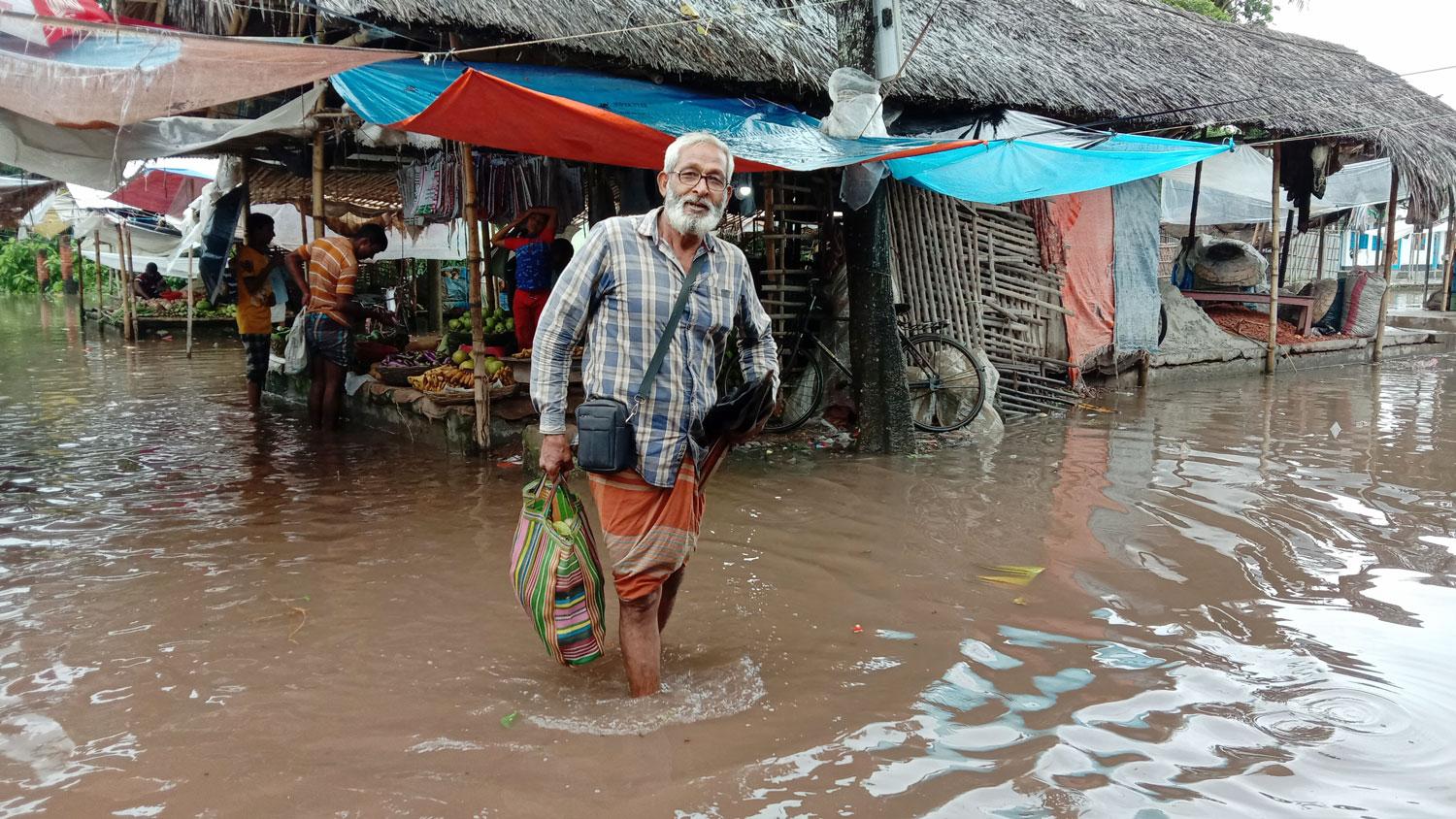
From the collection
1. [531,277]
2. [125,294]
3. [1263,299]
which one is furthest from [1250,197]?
[125,294]

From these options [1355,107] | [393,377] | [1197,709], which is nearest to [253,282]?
[393,377]

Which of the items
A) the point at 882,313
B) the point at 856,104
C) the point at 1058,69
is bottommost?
the point at 882,313

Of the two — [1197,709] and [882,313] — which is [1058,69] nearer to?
[882,313]

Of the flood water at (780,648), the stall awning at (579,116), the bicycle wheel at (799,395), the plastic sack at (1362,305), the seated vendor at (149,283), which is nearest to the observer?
the flood water at (780,648)

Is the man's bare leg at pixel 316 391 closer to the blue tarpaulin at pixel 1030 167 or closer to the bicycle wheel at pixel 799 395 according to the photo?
the bicycle wheel at pixel 799 395

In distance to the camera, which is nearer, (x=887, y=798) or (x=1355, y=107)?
(x=887, y=798)

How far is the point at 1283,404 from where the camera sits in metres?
9.23

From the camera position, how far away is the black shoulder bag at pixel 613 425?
2803mm

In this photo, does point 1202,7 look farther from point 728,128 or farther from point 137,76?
point 137,76

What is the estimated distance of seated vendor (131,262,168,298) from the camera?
18578 mm

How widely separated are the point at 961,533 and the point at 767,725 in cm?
231

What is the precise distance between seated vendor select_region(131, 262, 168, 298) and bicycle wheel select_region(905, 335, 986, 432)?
1642 cm

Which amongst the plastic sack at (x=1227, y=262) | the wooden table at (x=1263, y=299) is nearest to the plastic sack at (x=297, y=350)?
the wooden table at (x=1263, y=299)

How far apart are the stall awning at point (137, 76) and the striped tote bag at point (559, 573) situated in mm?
3168
